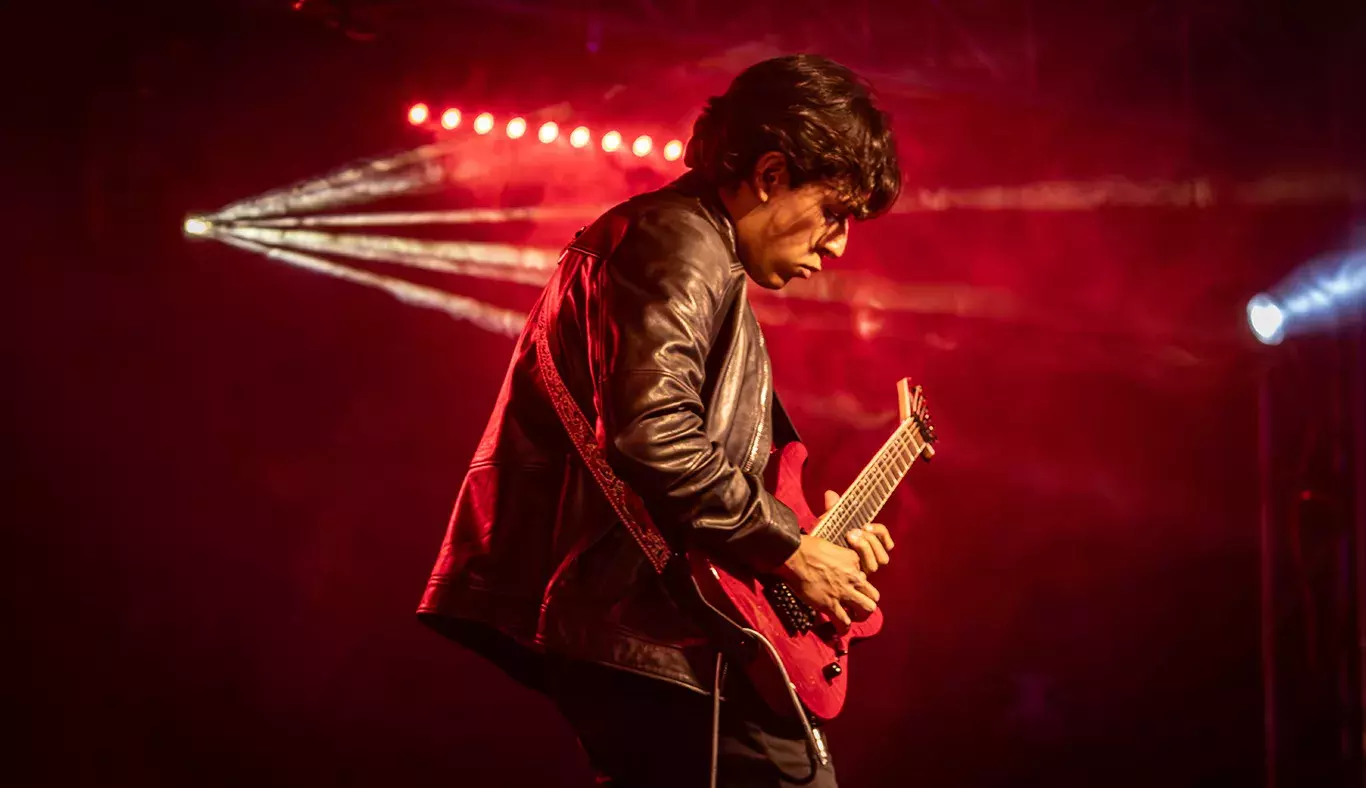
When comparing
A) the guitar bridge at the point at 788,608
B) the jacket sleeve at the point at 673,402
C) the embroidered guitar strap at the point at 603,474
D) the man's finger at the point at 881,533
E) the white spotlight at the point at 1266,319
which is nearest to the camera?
the jacket sleeve at the point at 673,402

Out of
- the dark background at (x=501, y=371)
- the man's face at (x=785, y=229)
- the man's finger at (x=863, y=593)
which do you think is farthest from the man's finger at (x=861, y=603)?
the dark background at (x=501, y=371)

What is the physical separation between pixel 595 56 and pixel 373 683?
291 centimetres

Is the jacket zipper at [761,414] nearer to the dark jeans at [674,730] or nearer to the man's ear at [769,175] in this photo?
the man's ear at [769,175]

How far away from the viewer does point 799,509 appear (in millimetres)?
2309

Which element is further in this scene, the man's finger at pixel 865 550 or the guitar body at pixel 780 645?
the man's finger at pixel 865 550

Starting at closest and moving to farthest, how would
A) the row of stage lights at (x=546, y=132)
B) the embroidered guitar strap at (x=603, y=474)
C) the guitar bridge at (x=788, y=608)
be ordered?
the embroidered guitar strap at (x=603, y=474)
the guitar bridge at (x=788, y=608)
the row of stage lights at (x=546, y=132)

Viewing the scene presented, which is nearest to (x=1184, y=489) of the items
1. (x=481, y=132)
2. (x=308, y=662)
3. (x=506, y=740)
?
(x=506, y=740)

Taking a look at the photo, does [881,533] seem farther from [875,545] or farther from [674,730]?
[674,730]

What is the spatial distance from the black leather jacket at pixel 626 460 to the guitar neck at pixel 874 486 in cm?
32

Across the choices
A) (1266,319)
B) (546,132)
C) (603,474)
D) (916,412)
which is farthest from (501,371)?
(1266,319)

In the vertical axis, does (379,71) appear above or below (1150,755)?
above

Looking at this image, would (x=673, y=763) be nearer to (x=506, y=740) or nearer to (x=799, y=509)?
(x=799, y=509)

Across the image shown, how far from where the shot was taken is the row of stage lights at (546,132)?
14.8 ft

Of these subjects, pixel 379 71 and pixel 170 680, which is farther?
pixel 379 71
